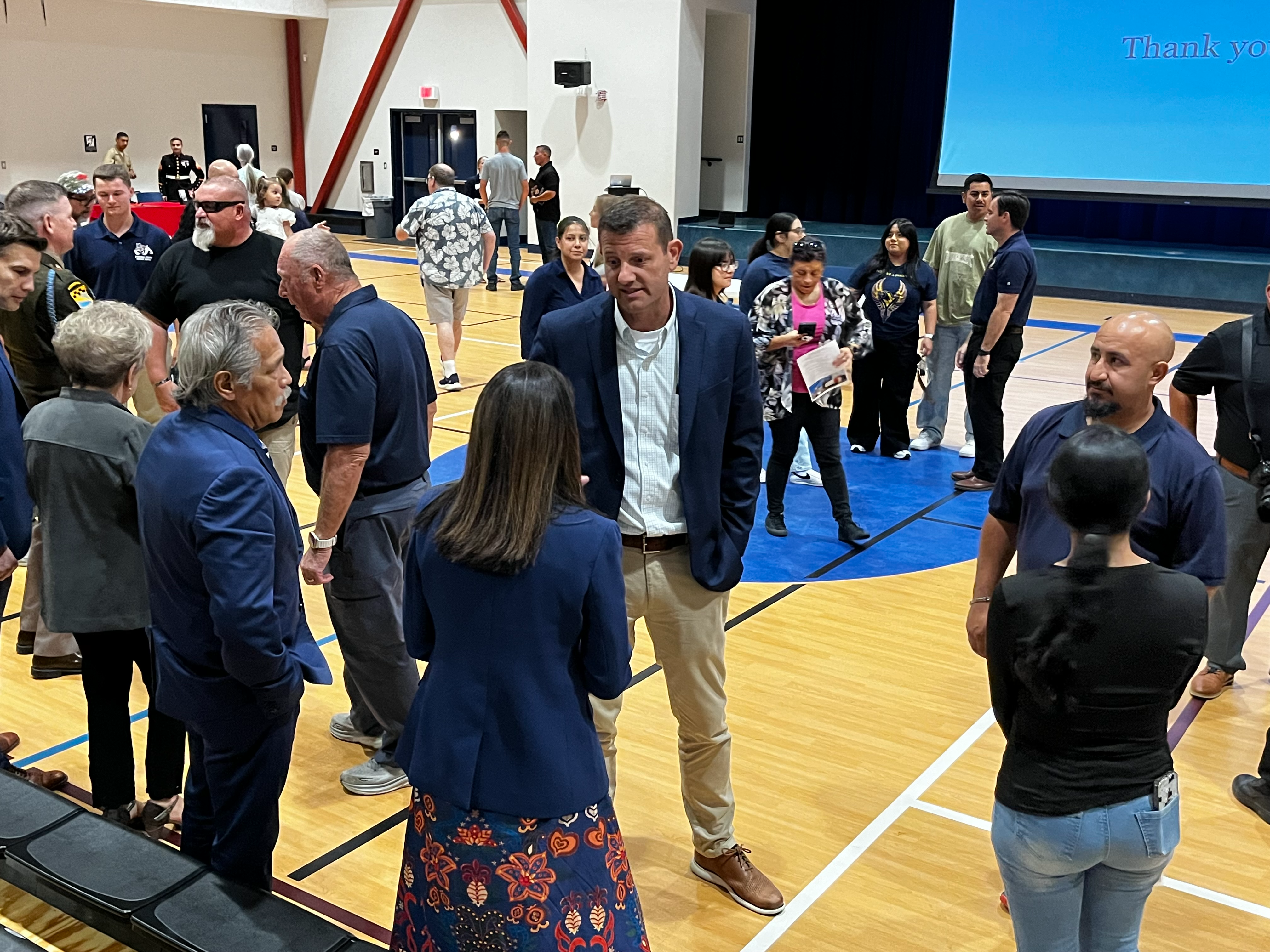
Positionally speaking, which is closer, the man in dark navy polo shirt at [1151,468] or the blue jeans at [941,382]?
the man in dark navy polo shirt at [1151,468]

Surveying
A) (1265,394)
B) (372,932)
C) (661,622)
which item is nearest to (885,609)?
(1265,394)

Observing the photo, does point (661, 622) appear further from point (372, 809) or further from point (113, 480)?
point (113, 480)

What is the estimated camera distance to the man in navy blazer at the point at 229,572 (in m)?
2.57

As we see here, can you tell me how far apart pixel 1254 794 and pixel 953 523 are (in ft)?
10.1

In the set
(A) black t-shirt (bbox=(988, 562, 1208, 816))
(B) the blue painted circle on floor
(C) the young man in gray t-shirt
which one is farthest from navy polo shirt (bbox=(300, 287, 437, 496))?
(C) the young man in gray t-shirt

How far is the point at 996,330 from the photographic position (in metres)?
6.93

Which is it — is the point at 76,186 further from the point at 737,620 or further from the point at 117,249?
the point at 737,620

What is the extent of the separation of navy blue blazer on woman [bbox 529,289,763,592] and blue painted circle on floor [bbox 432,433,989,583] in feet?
9.61

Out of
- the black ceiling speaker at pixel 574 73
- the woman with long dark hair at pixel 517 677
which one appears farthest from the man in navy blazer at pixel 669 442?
the black ceiling speaker at pixel 574 73

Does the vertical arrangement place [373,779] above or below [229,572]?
below

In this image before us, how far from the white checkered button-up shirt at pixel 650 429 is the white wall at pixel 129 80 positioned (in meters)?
19.0

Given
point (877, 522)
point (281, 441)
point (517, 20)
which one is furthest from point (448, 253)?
point (517, 20)

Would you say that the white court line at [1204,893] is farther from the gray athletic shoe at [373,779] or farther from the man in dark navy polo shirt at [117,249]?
the man in dark navy polo shirt at [117,249]

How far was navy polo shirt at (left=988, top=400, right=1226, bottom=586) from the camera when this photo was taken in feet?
8.92
